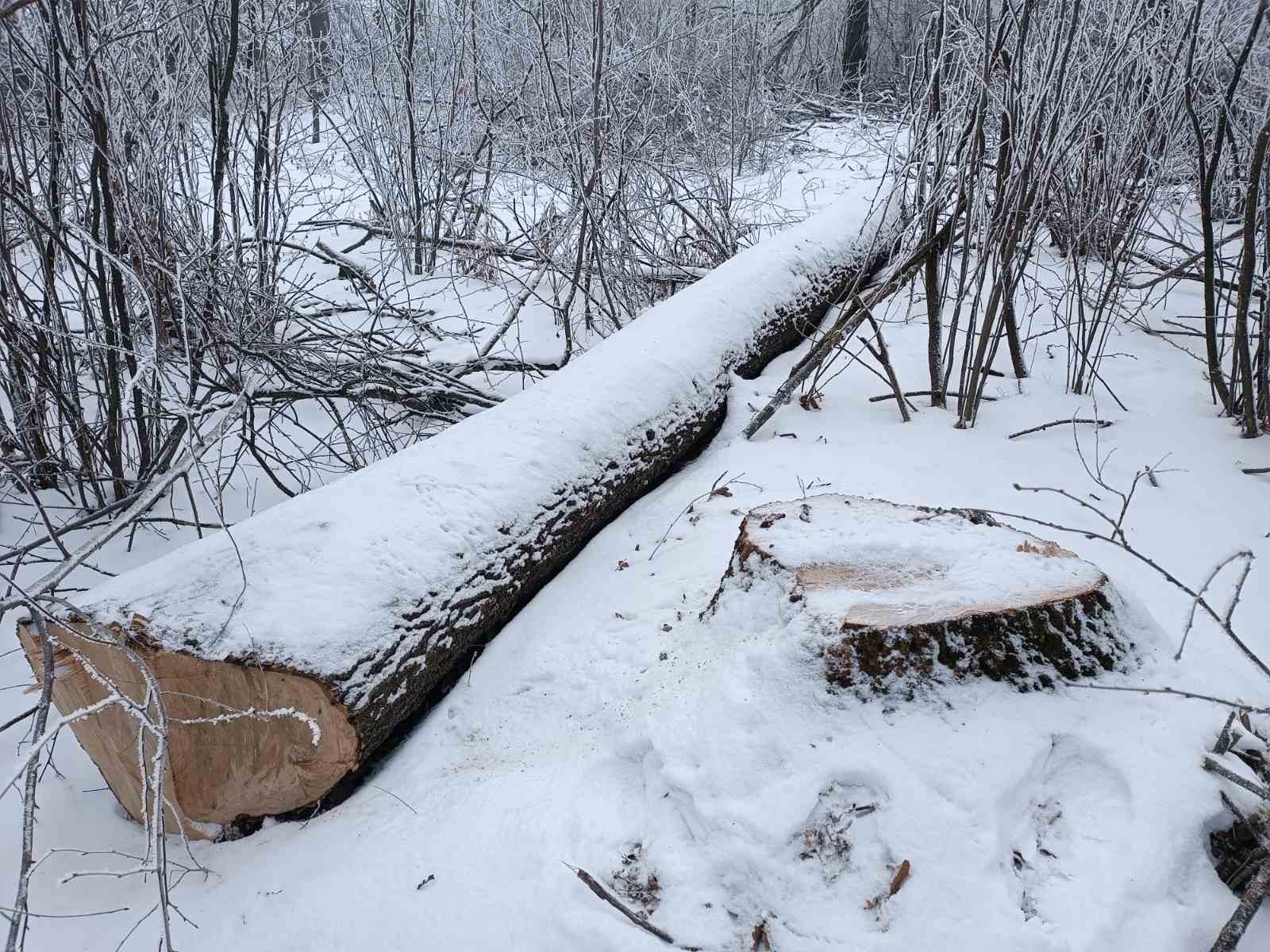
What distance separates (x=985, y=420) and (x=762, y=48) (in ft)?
16.3

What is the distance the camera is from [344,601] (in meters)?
1.55

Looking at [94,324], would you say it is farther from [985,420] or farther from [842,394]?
[985,420]

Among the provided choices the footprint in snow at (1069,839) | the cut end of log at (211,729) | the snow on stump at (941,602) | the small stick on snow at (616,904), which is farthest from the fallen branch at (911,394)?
the cut end of log at (211,729)

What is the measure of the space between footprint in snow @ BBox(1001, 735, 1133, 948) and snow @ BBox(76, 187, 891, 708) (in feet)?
3.83

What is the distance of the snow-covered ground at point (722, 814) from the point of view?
3.87 ft

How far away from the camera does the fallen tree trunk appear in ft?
4.77

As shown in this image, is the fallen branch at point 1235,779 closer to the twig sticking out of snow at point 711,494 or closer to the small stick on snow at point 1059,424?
the twig sticking out of snow at point 711,494

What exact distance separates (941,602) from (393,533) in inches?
44.5

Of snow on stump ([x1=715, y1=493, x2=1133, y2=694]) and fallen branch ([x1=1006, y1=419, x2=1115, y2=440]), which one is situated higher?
snow on stump ([x1=715, y1=493, x2=1133, y2=694])

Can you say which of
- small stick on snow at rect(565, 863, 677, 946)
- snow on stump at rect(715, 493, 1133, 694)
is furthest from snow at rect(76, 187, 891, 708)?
snow on stump at rect(715, 493, 1133, 694)

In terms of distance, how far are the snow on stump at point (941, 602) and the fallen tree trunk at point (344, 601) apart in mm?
618

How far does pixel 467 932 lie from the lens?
4.18ft

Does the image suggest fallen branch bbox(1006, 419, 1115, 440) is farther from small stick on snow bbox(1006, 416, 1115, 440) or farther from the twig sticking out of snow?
the twig sticking out of snow

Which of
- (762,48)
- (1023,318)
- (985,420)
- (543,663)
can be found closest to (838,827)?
(543,663)
